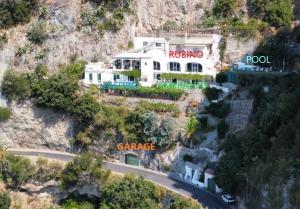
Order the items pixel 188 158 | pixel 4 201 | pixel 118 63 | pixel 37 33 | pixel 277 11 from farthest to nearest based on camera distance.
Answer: pixel 118 63, pixel 37 33, pixel 277 11, pixel 188 158, pixel 4 201

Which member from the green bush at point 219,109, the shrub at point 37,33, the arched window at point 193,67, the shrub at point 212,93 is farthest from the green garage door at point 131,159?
the shrub at point 37,33

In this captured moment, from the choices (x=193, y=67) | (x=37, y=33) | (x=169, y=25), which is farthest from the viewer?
(x=169, y=25)

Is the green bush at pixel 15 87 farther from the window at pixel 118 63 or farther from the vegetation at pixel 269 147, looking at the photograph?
the vegetation at pixel 269 147

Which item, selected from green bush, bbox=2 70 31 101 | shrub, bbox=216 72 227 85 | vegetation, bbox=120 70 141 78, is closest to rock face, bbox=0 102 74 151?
green bush, bbox=2 70 31 101

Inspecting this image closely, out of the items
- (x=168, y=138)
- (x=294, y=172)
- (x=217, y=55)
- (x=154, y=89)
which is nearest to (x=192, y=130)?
(x=168, y=138)

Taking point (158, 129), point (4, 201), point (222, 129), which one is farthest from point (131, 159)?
point (4, 201)

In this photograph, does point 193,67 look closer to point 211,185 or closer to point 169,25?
point 169,25
